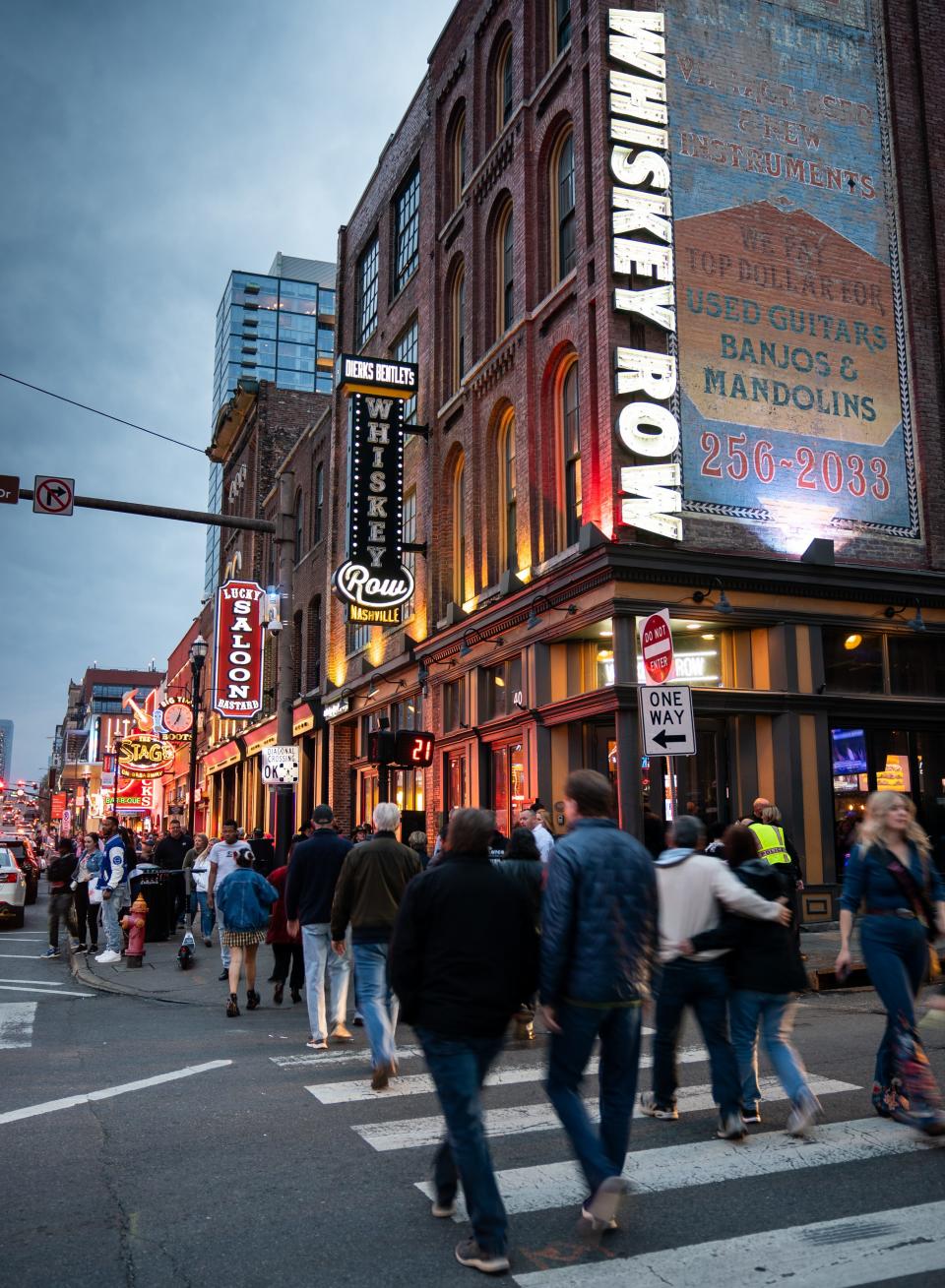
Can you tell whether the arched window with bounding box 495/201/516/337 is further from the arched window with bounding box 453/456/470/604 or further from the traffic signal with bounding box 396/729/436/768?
the traffic signal with bounding box 396/729/436/768

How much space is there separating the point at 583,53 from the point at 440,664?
11532 millimetres

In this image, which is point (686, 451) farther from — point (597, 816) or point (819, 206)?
point (597, 816)

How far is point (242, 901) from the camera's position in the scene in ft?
36.4

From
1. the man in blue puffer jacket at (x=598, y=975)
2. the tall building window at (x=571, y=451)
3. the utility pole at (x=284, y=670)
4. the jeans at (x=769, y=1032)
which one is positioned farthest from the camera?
the tall building window at (x=571, y=451)

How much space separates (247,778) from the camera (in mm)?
41750

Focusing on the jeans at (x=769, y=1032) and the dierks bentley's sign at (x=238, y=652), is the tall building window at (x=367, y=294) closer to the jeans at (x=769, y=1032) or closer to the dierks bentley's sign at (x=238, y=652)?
the dierks bentley's sign at (x=238, y=652)

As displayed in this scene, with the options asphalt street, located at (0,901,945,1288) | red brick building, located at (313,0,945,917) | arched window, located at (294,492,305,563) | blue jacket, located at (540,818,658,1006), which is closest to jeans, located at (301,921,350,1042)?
asphalt street, located at (0,901,945,1288)

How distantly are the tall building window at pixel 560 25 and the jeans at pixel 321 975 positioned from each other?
54.8ft

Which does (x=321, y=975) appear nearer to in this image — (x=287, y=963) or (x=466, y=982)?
(x=287, y=963)

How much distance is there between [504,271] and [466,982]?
19785mm

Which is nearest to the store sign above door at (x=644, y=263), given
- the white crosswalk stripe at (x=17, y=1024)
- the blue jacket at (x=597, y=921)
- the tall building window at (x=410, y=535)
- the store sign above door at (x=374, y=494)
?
the store sign above door at (x=374, y=494)

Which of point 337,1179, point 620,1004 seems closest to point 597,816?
point 620,1004

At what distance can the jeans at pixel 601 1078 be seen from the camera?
462 cm

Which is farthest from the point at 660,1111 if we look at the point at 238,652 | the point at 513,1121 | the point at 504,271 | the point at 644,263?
the point at 238,652
